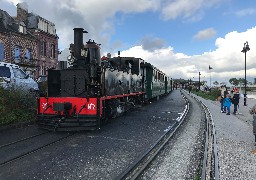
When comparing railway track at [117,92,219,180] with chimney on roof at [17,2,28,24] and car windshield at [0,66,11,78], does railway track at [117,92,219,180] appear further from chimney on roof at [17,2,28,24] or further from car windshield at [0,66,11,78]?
chimney on roof at [17,2,28,24]

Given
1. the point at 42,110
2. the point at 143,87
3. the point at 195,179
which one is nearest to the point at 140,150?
the point at 195,179

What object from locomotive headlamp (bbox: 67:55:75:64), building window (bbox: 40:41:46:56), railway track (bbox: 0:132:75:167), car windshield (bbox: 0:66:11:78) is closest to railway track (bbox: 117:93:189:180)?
railway track (bbox: 0:132:75:167)

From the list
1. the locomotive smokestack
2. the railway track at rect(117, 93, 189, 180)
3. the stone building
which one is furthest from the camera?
the stone building

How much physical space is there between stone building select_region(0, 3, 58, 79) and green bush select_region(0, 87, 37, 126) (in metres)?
15.2

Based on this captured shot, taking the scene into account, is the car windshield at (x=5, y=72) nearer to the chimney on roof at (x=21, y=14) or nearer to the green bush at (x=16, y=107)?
the green bush at (x=16, y=107)

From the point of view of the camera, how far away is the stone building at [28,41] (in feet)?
93.7

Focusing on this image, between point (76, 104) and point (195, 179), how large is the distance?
222 inches

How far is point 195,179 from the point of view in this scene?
5914 mm

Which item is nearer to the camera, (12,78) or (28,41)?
(12,78)

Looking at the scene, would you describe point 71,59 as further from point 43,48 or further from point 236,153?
point 43,48

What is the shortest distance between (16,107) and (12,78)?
211cm

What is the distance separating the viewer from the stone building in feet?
93.7

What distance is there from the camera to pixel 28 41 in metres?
31.7

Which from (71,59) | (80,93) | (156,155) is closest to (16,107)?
(71,59)
